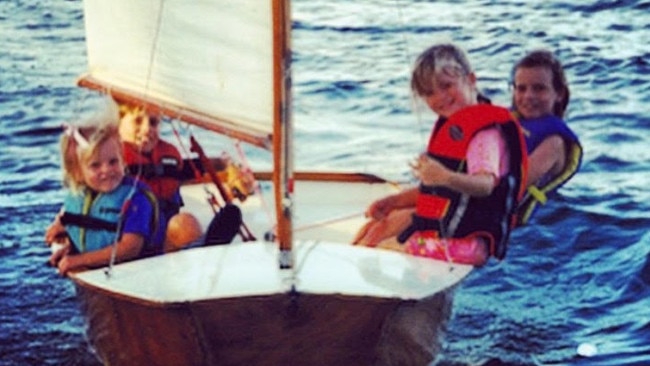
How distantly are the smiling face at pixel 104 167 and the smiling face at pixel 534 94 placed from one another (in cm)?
158

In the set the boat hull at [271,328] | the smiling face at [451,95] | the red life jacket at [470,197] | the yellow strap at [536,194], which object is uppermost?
the smiling face at [451,95]

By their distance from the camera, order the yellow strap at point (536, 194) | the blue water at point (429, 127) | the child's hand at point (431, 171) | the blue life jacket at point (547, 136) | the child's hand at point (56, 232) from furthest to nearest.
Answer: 1. the blue water at point (429, 127)
2. the blue life jacket at point (547, 136)
3. the yellow strap at point (536, 194)
4. the child's hand at point (56, 232)
5. the child's hand at point (431, 171)

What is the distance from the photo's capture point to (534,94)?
18.2 feet

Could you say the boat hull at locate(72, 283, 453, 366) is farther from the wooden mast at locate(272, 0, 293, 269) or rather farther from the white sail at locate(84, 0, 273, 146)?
the white sail at locate(84, 0, 273, 146)

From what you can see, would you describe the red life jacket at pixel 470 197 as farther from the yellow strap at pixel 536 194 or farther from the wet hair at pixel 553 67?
the wet hair at pixel 553 67

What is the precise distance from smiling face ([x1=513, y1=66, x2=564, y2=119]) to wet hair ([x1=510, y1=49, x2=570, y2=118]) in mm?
12

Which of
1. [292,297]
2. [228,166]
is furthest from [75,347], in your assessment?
[292,297]

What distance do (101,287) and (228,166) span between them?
1.37 m

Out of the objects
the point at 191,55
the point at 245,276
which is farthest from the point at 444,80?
the point at 245,276

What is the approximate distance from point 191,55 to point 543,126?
138cm

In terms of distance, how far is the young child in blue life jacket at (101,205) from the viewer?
483cm

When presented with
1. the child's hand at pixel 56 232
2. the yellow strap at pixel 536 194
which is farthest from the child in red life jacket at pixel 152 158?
the yellow strap at pixel 536 194

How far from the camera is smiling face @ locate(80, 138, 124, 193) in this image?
4840mm

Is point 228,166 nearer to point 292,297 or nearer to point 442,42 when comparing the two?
point 442,42
